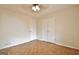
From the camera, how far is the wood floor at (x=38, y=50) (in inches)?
57.3

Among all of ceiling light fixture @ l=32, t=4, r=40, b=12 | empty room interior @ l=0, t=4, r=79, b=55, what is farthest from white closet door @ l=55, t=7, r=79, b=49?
ceiling light fixture @ l=32, t=4, r=40, b=12

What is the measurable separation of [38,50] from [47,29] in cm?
35

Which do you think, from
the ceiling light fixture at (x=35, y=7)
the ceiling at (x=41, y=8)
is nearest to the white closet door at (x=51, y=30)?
the ceiling at (x=41, y=8)

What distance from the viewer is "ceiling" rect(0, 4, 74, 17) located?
56.9 inches

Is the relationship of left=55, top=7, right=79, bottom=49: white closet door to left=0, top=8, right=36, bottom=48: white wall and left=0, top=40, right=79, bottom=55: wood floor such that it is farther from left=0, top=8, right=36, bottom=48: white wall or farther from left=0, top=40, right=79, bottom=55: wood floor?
left=0, top=8, right=36, bottom=48: white wall

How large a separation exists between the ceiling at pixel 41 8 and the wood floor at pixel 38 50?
17.7 inches

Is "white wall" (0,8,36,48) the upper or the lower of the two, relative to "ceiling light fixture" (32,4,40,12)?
lower

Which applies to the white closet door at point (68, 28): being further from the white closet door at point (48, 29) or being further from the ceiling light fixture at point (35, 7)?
the ceiling light fixture at point (35, 7)

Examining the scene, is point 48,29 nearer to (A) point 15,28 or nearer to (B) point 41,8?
(B) point 41,8

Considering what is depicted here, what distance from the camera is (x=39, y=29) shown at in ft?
5.23

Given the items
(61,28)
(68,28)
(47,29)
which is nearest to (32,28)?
(47,29)

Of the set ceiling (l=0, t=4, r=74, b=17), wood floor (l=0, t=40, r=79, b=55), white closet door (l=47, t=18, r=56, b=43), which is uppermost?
ceiling (l=0, t=4, r=74, b=17)
